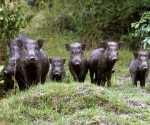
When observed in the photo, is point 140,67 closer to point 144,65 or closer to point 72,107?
point 144,65

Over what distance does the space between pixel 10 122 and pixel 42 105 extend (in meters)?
0.85

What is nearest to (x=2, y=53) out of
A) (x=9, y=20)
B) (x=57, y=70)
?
(x=9, y=20)

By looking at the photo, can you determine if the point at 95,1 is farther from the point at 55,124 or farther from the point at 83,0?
the point at 55,124

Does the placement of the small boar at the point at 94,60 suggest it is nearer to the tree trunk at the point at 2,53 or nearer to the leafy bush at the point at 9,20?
the leafy bush at the point at 9,20

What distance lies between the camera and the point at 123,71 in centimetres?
1714

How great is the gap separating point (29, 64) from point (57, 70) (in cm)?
170

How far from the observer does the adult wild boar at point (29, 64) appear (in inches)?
454

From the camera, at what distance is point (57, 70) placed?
13125 mm

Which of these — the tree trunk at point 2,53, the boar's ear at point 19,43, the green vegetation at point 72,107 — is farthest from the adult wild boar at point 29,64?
the green vegetation at point 72,107

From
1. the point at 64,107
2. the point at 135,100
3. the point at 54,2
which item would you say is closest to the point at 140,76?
the point at 135,100

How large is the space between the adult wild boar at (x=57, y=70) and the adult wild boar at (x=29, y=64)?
1.01 m

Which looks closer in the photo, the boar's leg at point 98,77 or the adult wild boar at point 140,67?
the boar's leg at point 98,77

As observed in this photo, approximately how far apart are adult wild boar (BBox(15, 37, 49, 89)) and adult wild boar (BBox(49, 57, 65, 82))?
101cm

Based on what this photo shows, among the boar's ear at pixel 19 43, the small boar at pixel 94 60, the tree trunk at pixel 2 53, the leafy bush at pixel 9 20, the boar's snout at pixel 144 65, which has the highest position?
the leafy bush at pixel 9 20
